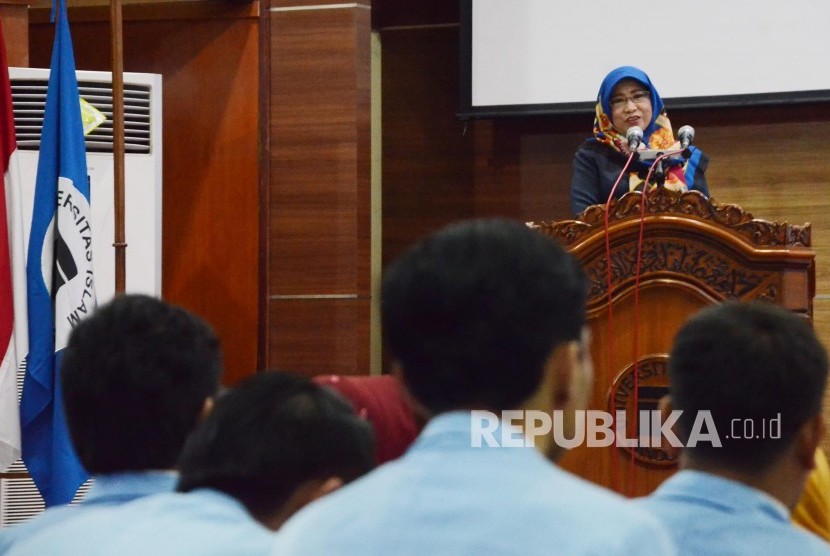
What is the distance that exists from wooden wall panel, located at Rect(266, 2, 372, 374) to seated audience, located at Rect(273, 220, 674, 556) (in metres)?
3.57

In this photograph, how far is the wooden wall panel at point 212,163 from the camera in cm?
471

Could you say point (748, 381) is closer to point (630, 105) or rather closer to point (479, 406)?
point (479, 406)

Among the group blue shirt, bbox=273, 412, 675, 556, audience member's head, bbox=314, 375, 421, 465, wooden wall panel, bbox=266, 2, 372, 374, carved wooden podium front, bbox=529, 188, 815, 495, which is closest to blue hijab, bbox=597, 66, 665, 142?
carved wooden podium front, bbox=529, 188, 815, 495

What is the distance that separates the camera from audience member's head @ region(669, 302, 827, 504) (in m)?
1.29

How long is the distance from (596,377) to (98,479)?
66.5 inches

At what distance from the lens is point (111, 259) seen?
4152 millimetres

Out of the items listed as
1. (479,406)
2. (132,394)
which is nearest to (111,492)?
(132,394)

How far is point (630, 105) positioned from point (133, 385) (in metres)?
2.57

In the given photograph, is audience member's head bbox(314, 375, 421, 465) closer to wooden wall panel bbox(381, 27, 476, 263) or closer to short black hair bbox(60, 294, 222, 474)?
short black hair bbox(60, 294, 222, 474)

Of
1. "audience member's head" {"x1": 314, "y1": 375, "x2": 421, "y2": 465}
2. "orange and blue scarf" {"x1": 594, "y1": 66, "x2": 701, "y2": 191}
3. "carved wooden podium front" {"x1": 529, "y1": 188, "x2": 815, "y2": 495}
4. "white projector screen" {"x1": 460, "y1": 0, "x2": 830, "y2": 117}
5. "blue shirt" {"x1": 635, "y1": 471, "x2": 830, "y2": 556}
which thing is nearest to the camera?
"blue shirt" {"x1": 635, "y1": 471, "x2": 830, "y2": 556}

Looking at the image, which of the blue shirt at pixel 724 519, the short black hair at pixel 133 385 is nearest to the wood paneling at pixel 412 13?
the short black hair at pixel 133 385

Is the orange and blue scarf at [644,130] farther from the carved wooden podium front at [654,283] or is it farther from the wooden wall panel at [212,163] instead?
the wooden wall panel at [212,163]

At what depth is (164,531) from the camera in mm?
1191

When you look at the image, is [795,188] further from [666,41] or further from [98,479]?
[98,479]
